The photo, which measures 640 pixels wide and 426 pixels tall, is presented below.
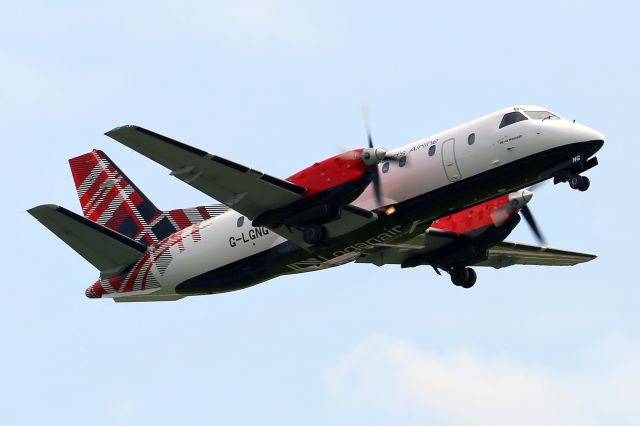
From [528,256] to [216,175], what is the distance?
1192cm

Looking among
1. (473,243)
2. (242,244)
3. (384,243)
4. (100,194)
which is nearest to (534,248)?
(473,243)

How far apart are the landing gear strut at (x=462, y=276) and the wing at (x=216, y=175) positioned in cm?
719

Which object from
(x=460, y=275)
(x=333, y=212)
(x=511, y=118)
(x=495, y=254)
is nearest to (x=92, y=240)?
(x=333, y=212)

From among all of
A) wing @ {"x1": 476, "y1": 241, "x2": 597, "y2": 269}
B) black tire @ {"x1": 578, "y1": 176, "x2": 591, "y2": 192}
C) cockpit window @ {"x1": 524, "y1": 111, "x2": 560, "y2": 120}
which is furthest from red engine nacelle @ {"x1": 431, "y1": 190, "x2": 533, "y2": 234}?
black tire @ {"x1": 578, "y1": 176, "x2": 591, "y2": 192}

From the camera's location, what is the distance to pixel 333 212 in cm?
2867

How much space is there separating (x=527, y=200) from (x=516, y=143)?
4599 millimetres

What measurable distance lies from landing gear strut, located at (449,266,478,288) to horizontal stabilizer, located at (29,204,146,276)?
340 inches

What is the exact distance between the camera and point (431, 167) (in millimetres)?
28578

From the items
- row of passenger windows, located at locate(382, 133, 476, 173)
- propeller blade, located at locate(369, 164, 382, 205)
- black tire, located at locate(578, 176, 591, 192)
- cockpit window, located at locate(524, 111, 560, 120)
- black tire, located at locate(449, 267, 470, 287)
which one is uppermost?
cockpit window, located at locate(524, 111, 560, 120)

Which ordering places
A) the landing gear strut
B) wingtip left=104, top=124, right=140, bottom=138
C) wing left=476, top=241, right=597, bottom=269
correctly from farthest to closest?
wing left=476, top=241, right=597, bottom=269
the landing gear strut
wingtip left=104, top=124, right=140, bottom=138

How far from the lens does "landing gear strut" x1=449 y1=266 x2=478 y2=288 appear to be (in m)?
34.2

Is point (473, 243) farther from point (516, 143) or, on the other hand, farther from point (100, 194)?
point (100, 194)

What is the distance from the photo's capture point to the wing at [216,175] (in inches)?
1056

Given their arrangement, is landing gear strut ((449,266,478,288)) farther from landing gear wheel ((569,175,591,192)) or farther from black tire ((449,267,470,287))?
landing gear wheel ((569,175,591,192))
